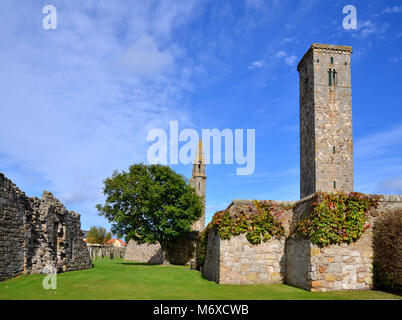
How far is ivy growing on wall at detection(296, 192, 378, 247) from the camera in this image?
11.1m

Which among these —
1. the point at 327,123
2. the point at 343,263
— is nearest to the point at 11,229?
the point at 343,263

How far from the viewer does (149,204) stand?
1077 inches

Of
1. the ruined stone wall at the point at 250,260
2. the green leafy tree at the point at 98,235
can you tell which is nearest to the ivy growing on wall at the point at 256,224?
the ruined stone wall at the point at 250,260

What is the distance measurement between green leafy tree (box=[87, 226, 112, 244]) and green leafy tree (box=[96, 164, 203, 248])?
113 ft

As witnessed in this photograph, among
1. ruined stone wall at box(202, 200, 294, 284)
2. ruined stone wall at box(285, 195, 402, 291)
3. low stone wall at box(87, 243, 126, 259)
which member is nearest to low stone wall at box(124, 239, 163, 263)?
low stone wall at box(87, 243, 126, 259)

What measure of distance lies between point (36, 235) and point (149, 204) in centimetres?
1199

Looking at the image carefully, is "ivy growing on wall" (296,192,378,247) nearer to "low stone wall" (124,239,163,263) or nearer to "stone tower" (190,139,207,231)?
"low stone wall" (124,239,163,263)

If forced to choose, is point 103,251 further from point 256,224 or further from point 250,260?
point 256,224

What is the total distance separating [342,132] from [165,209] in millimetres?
16165

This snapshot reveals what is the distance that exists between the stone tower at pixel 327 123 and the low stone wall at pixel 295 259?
579 inches

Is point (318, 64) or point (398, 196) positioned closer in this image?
point (398, 196)

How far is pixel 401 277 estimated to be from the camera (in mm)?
10070
